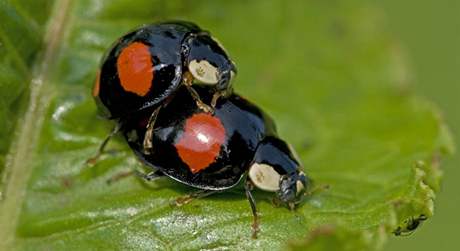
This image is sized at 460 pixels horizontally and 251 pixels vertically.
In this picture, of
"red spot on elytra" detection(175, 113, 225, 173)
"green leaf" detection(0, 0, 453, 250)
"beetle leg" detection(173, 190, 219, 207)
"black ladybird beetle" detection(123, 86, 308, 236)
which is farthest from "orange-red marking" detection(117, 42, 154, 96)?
"beetle leg" detection(173, 190, 219, 207)

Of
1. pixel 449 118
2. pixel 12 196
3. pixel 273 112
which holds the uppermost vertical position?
pixel 449 118

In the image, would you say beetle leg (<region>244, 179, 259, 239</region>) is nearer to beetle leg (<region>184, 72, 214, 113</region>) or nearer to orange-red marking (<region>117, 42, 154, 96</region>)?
beetle leg (<region>184, 72, 214, 113</region>)

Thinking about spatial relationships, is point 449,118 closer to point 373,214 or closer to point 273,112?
point 273,112

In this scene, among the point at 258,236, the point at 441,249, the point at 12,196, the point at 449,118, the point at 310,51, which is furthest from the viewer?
the point at 449,118

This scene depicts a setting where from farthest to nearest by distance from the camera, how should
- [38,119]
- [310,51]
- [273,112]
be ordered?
[310,51] < [273,112] < [38,119]

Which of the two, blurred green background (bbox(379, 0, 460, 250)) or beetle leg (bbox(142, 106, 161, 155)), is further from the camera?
blurred green background (bbox(379, 0, 460, 250))

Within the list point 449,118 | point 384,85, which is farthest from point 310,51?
point 449,118

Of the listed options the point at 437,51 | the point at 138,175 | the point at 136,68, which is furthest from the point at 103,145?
the point at 437,51

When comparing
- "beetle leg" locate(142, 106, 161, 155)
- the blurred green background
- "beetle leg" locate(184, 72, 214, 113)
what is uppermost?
the blurred green background
